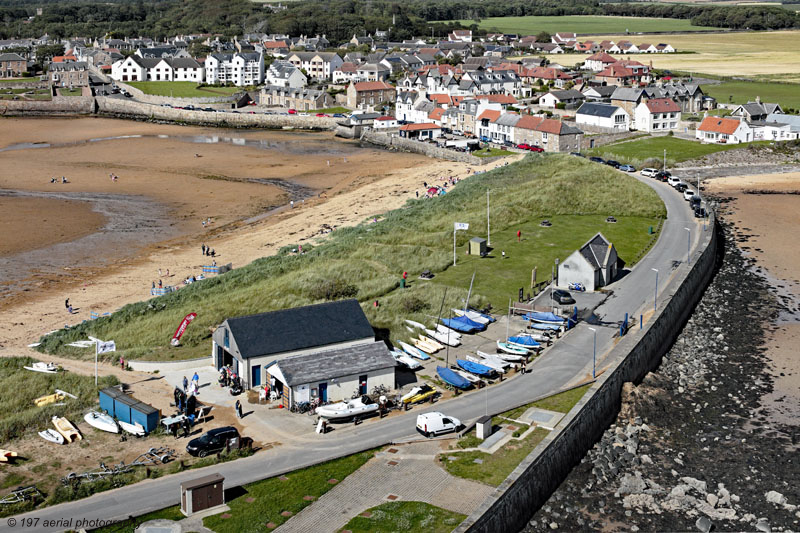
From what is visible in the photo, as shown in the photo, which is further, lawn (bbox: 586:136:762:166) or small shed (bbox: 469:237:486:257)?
lawn (bbox: 586:136:762:166)

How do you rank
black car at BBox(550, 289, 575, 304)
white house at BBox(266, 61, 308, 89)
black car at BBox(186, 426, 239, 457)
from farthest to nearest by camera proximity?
white house at BBox(266, 61, 308, 89) < black car at BBox(550, 289, 575, 304) < black car at BBox(186, 426, 239, 457)

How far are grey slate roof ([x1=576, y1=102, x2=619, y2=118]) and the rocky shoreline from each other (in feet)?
190

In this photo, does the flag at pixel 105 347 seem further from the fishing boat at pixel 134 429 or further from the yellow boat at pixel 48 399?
the fishing boat at pixel 134 429

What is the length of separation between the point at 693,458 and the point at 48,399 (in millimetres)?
20906

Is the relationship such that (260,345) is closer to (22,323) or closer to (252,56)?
(22,323)

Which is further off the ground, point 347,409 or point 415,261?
point 415,261

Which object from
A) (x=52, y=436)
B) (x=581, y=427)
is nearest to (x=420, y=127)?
(x=581, y=427)

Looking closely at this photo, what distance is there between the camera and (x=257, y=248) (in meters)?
52.2

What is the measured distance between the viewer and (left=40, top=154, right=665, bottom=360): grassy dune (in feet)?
121

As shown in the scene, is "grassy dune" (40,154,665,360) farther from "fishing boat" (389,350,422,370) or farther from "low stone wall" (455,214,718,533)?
"low stone wall" (455,214,718,533)

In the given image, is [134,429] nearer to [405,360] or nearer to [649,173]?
[405,360]

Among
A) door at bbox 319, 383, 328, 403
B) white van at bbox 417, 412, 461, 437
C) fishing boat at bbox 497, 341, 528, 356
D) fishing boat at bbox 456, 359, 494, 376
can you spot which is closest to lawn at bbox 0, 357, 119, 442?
door at bbox 319, 383, 328, 403

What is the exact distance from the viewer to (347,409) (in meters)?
27.2

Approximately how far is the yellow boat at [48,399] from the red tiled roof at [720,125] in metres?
72.5
